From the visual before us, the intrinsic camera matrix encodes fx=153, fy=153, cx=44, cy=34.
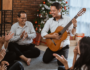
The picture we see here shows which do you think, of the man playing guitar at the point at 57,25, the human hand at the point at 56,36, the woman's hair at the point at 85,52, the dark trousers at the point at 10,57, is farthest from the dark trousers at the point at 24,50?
the woman's hair at the point at 85,52

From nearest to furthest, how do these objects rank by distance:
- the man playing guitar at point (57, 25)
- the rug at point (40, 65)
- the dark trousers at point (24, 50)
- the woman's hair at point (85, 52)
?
the woman's hair at point (85, 52), the rug at point (40, 65), the man playing guitar at point (57, 25), the dark trousers at point (24, 50)

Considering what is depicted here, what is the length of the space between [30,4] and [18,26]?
5.92ft

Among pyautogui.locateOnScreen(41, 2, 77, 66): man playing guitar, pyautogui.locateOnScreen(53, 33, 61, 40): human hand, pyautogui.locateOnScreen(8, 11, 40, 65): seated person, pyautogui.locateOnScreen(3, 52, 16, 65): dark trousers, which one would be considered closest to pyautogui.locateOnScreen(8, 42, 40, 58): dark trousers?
pyautogui.locateOnScreen(8, 11, 40, 65): seated person

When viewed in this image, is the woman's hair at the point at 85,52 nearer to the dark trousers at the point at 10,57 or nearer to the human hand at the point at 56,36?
the human hand at the point at 56,36

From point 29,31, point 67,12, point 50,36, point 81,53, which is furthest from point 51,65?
point 67,12

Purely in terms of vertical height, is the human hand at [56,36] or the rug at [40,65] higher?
the human hand at [56,36]

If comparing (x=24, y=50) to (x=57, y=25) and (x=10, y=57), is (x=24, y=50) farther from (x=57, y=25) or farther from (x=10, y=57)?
(x=57, y=25)

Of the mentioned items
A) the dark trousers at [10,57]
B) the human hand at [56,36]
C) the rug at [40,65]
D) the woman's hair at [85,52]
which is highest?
the woman's hair at [85,52]

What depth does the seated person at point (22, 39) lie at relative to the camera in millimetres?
3024

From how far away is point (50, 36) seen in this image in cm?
277

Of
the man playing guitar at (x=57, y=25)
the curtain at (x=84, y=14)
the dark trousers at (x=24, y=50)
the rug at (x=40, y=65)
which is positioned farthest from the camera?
the curtain at (x=84, y=14)

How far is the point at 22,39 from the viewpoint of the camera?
3.11 m

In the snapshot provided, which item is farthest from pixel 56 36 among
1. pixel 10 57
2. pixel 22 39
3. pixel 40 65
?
pixel 10 57

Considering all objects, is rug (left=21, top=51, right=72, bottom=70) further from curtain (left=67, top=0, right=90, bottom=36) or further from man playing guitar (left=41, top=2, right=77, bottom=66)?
curtain (left=67, top=0, right=90, bottom=36)
